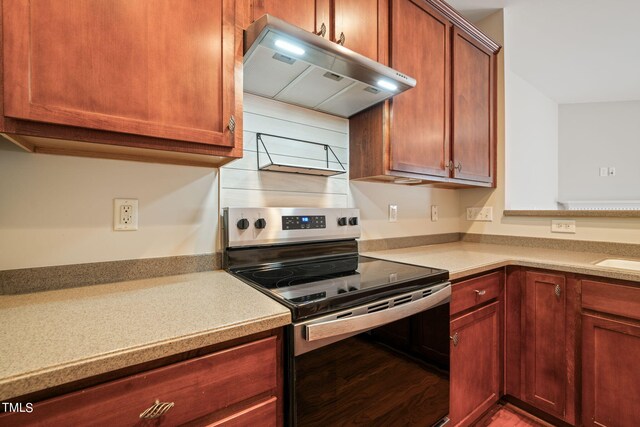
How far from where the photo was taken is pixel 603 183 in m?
3.78

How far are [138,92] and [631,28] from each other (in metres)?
3.41

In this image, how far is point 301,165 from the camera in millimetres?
1502

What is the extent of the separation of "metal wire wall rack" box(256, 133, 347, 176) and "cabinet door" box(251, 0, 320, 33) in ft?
1.61

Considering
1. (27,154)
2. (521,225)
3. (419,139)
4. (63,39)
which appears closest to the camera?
(63,39)

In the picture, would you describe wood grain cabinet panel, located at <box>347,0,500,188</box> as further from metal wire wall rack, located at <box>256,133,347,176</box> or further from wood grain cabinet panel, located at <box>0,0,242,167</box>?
wood grain cabinet panel, located at <box>0,0,242,167</box>

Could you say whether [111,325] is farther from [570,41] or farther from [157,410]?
[570,41]

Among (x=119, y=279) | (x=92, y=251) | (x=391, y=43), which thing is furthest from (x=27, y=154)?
(x=391, y=43)

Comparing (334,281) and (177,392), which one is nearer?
(177,392)

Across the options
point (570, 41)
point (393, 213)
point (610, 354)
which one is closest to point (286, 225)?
point (393, 213)

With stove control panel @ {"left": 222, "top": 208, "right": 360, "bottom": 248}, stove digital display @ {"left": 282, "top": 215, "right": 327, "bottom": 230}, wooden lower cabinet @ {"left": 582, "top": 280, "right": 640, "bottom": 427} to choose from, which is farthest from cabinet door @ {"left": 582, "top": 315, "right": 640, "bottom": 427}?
stove digital display @ {"left": 282, "top": 215, "right": 327, "bottom": 230}

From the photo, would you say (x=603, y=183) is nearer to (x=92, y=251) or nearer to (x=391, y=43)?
(x=391, y=43)

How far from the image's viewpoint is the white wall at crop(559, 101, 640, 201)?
368cm

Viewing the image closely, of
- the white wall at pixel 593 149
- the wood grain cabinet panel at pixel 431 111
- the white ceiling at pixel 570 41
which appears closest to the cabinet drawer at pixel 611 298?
the wood grain cabinet panel at pixel 431 111

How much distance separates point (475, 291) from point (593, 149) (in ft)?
13.0
